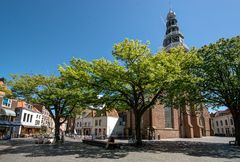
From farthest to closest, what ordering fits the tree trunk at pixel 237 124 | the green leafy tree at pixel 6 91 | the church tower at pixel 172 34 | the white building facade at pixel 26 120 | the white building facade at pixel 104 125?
the white building facade at pixel 104 125
the church tower at pixel 172 34
the white building facade at pixel 26 120
the green leafy tree at pixel 6 91
the tree trunk at pixel 237 124

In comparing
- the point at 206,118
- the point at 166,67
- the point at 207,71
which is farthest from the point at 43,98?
the point at 206,118

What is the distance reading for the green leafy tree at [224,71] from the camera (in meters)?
19.5

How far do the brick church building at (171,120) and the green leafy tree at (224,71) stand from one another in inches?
347

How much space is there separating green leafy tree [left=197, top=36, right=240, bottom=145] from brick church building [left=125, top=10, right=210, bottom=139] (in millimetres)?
8811

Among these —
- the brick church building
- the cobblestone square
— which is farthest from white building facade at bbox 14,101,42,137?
the cobblestone square

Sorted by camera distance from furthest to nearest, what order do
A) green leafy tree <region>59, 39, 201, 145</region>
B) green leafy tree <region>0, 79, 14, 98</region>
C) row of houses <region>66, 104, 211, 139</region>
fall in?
row of houses <region>66, 104, 211, 139</region>, green leafy tree <region>0, 79, 14, 98</region>, green leafy tree <region>59, 39, 201, 145</region>

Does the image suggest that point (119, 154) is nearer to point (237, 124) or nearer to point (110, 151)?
point (110, 151)

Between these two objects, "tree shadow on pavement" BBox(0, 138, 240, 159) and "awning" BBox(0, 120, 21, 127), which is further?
"awning" BBox(0, 120, 21, 127)

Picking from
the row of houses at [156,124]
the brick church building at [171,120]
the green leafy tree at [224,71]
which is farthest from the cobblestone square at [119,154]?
the brick church building at [171,120]

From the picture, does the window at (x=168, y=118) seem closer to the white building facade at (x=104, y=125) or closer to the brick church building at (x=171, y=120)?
the brick church building at (x=171, y=120)

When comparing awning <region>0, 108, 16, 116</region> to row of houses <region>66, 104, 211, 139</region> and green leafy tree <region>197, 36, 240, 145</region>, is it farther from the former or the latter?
green leafy tree <region>197, 36, 240, 145</region>

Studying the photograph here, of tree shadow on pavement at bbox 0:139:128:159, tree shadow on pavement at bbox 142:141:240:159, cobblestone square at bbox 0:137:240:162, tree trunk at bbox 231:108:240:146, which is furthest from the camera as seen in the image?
tree trunk at bbox 231:108:240:146

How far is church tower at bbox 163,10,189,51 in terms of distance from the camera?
4647cm

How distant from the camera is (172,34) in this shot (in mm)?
47531
